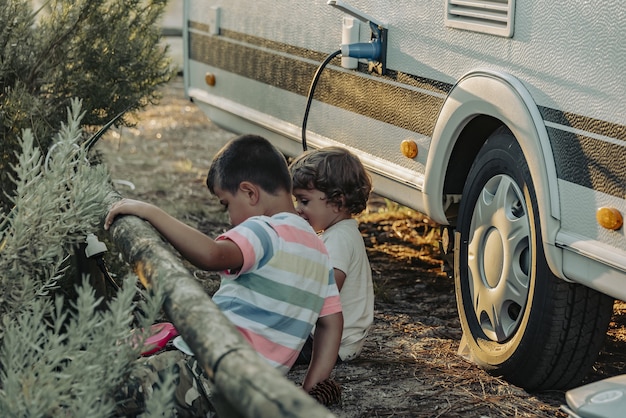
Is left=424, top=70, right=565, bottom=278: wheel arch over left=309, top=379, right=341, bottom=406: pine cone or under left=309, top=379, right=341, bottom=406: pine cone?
over

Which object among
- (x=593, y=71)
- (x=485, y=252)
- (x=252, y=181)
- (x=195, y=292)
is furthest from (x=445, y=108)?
(x=195, y=292)

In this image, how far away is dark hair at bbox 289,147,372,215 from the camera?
393 cm

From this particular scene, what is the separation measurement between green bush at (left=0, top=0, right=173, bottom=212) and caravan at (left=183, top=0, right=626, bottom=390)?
762 millimetres

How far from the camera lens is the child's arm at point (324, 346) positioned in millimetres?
3299

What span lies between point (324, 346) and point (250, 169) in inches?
26.3

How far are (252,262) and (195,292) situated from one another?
633 mm

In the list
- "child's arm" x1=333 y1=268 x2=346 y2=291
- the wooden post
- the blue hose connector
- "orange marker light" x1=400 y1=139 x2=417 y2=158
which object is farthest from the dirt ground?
the wooden post

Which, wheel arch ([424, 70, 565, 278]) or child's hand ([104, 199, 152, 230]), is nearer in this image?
child's hand ([104, 199, 152, 230])

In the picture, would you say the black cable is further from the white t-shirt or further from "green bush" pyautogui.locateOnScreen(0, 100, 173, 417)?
"green bush" pyautogui.locateOnScreen(0, 100, 173, 417)

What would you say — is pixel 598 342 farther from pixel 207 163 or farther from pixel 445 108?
pixel 207 163

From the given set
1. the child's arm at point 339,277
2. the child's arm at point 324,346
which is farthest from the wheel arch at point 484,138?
the child's arm at point 324,346

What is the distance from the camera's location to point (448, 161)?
4129 millimetres

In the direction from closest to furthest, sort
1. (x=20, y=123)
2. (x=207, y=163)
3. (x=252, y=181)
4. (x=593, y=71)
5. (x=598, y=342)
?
(x=252, y=181) < (x=593, y=71) < (x=598, y=342) < (x=20, y=123) < (x=207, y=163)

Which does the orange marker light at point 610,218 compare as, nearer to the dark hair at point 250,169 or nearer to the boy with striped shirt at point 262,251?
the boy with striped shirt at point 262,251
